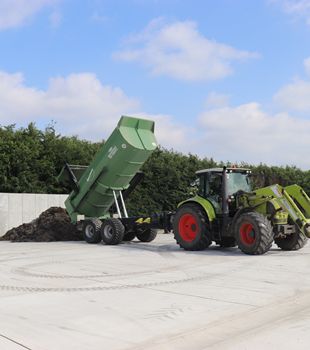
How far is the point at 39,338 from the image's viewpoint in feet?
15.6

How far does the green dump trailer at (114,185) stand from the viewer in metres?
13.9

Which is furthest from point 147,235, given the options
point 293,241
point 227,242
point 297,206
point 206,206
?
point 297,206

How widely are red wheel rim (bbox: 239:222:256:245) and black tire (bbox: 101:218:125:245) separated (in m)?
4.05

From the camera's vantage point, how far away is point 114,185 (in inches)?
582

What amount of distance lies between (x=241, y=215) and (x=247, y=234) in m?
0.46

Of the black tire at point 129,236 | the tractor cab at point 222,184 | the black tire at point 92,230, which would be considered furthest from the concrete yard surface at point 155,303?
the black tire at point 129,236

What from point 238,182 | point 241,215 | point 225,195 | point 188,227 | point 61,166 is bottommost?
point 188,227

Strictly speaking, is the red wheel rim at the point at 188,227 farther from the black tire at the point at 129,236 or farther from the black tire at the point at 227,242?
the black tire at the point at 129,236

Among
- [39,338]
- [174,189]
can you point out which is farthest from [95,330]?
[174,189]

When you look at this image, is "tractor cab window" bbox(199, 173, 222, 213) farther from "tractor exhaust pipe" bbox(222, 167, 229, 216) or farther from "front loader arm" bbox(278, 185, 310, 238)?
"front loader arm" bbox(278, 185, 310, 238)

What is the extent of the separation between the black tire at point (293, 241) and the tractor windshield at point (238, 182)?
1.56 meters

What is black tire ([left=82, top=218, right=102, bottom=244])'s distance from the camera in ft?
48.5

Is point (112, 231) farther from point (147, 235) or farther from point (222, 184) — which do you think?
point (222, 184)

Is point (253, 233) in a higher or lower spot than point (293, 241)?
higher
